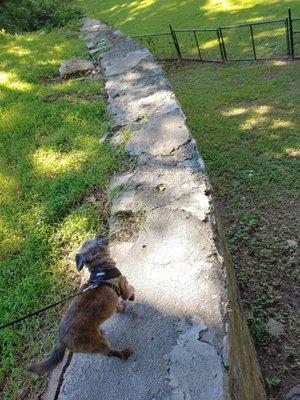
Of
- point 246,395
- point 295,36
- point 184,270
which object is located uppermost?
point 184,270

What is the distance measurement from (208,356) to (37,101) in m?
5.49

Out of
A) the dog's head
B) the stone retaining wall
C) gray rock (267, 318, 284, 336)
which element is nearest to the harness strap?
the dog's head

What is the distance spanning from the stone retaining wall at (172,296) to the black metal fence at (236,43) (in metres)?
5.87

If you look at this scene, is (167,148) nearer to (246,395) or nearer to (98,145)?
(98,145)

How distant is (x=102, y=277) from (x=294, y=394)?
1.91 m

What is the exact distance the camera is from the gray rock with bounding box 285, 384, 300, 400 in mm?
3395

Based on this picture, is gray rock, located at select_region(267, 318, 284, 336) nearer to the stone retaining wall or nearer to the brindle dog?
the stone retaining wall

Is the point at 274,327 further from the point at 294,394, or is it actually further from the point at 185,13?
the point at 185,13

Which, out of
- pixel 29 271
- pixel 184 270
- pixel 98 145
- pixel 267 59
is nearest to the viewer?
pixel 184 270

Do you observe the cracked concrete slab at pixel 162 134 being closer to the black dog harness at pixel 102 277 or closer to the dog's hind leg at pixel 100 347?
the black dog harness at pixel 102 277

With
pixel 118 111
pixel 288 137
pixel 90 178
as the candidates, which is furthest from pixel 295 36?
pixel 90 178

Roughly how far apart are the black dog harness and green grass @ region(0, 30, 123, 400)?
72cm

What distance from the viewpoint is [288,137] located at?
263 inches

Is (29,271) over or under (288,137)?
over
